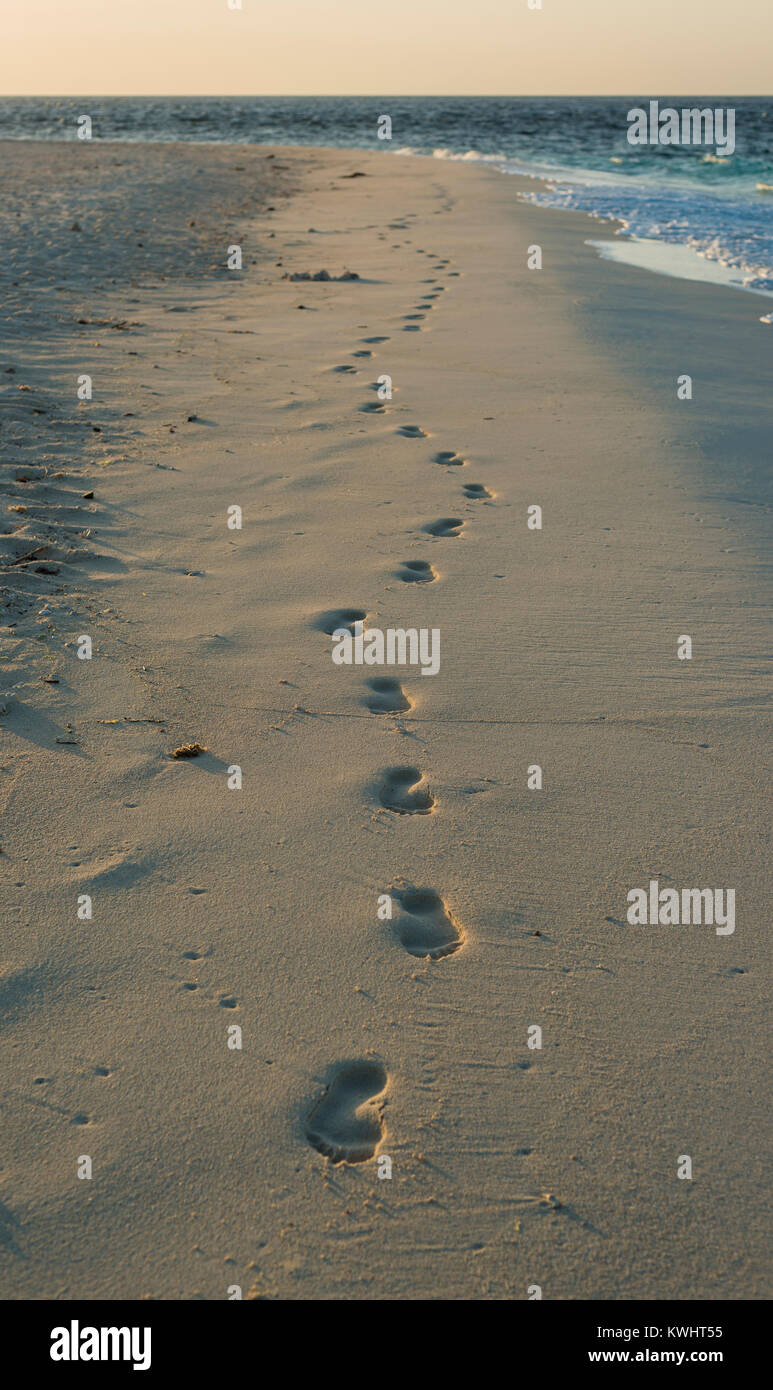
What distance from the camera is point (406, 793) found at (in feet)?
9.27

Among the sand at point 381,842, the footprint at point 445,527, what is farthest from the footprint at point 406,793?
the footprint at point 445,527

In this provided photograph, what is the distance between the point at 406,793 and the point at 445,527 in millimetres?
1810

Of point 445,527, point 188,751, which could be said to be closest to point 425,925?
point 188,751

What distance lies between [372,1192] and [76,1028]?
72 centimetres

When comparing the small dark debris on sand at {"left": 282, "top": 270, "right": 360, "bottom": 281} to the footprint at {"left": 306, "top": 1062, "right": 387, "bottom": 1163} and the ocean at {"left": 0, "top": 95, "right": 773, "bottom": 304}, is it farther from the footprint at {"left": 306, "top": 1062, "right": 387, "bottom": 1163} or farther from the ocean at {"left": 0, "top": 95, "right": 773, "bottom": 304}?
the footprint at {"left": 306, "top": 1062, "right": 387, "bottom": 1163}

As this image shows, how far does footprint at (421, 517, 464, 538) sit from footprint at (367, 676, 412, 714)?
1163 mm

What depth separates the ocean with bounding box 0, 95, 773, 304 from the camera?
1232 cm

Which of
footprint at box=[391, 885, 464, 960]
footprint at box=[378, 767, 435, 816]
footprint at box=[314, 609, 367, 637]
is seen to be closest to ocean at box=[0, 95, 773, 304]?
footprint at box=[314, 609, 367, 637]

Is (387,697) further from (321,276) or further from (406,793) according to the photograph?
(321,276)

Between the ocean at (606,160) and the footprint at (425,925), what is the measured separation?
898 cm
